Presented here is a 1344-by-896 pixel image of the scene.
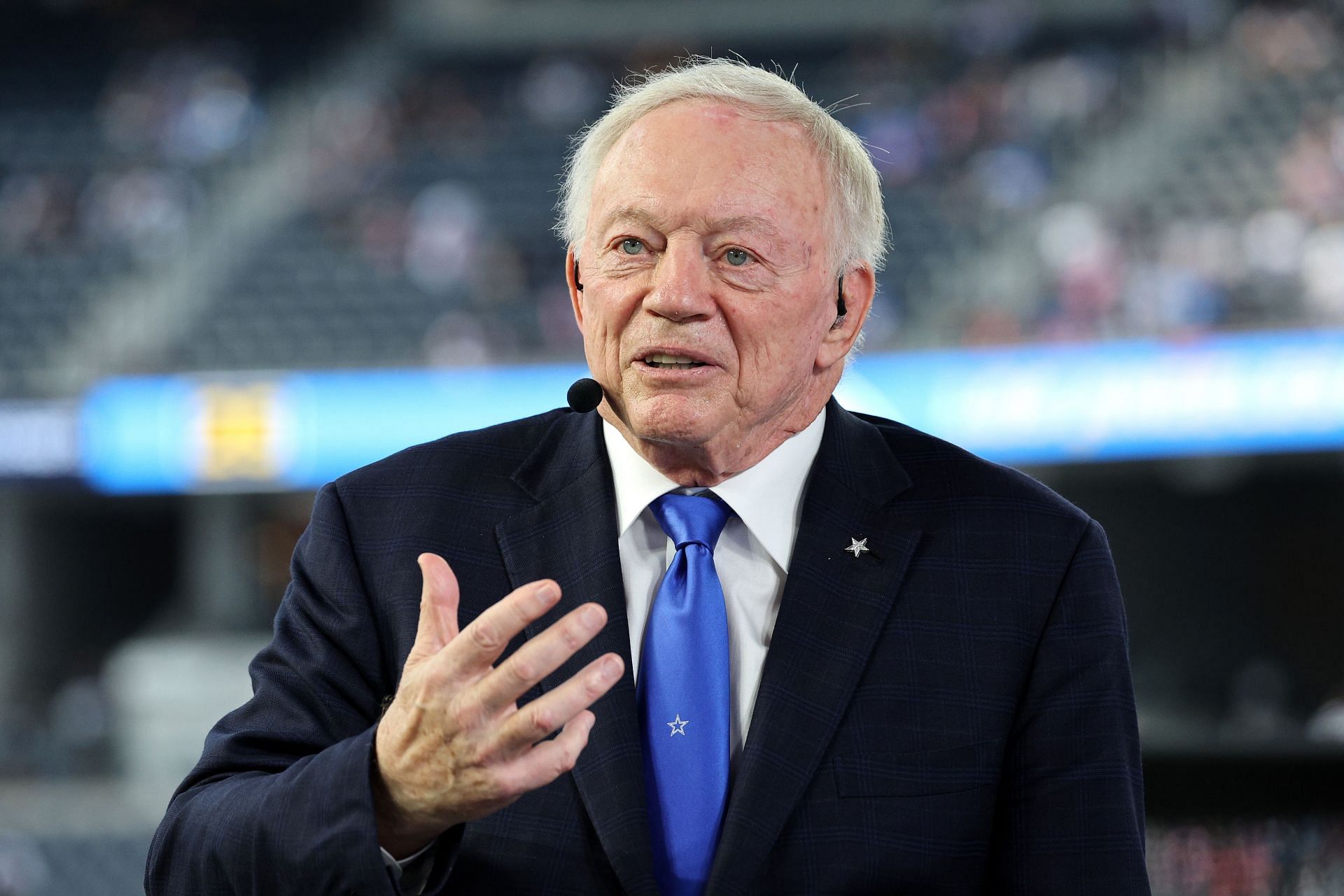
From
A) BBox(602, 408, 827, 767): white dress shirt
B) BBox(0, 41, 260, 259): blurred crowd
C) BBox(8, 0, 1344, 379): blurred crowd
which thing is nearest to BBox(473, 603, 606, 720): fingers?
BBox(602, 408, 827, 767): white dress shirt

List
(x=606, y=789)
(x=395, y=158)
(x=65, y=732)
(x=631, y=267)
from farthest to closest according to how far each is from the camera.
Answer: (x=395, y=158) → (x=65, y=732) → (x=631, y=267) → (x=606, y=789)

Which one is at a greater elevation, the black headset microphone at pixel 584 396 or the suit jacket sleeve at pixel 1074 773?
the black headset microphone at pixel 584 396

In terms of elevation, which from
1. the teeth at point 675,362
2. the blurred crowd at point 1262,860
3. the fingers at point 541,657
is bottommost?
the blurred crowd at point 1262,860

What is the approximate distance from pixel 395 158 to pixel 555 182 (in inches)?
55.2

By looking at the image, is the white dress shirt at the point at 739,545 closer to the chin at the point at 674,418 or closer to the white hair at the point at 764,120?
the chin at the point at 674,418

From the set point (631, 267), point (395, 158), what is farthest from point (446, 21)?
point (631, 267)

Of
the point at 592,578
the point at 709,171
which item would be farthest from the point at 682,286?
the point at 592,578

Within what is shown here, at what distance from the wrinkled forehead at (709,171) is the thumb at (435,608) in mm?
521

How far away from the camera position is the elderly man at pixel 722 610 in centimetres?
157

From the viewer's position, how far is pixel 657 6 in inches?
538

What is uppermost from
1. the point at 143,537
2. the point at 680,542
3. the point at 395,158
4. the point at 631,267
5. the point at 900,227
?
the point at 395,158

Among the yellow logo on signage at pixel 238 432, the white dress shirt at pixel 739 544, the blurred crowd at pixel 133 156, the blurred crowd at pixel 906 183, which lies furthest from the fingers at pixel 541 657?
the blurred crowd at pixel 133 156

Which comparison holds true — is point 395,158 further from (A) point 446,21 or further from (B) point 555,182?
(A) point 446,21

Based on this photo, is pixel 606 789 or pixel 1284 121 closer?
pixel 606 789
